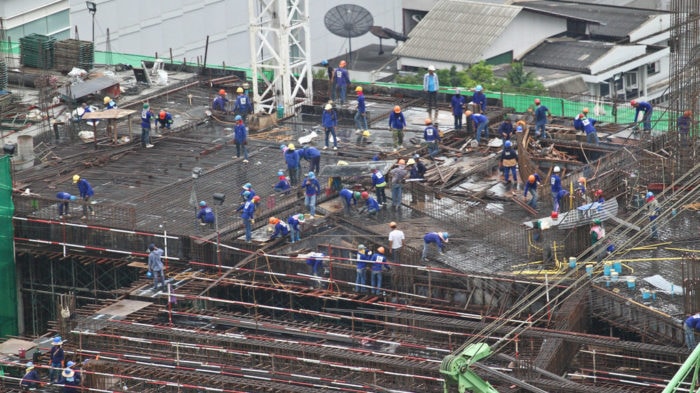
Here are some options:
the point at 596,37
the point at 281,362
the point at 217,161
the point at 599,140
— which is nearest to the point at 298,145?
the point at 217,161

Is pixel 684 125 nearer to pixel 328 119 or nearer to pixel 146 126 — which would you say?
pixel 328 119

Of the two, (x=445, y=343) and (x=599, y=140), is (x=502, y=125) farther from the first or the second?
(x=445, y=343)

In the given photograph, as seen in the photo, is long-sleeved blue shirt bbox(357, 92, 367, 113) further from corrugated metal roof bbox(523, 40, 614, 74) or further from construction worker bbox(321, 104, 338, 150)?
corrugated metal roof bbox(523, 40, 614, 74)

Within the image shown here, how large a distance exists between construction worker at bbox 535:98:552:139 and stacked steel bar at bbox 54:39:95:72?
75.5ft

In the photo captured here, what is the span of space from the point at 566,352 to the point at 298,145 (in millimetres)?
23891

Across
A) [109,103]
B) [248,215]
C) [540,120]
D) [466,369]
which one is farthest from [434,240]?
[109,103]

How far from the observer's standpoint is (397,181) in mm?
82562

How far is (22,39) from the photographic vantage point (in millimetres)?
101562

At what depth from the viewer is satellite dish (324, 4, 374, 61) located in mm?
110938

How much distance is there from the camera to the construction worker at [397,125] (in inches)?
3533

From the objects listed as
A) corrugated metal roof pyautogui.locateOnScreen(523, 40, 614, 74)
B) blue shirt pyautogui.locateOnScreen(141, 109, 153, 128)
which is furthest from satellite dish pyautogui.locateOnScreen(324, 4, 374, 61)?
blue shirt pyautogui.locateOnScreen(141, 109, 153, 128)

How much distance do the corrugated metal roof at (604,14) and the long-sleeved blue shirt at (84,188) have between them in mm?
38850

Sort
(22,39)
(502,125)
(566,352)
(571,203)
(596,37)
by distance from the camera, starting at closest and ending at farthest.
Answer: (566,352) < (571,203) < (502,125) < (22,39) < (596,37)

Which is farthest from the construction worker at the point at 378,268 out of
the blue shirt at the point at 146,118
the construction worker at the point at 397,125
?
the blue shirt at the point at 146,118
